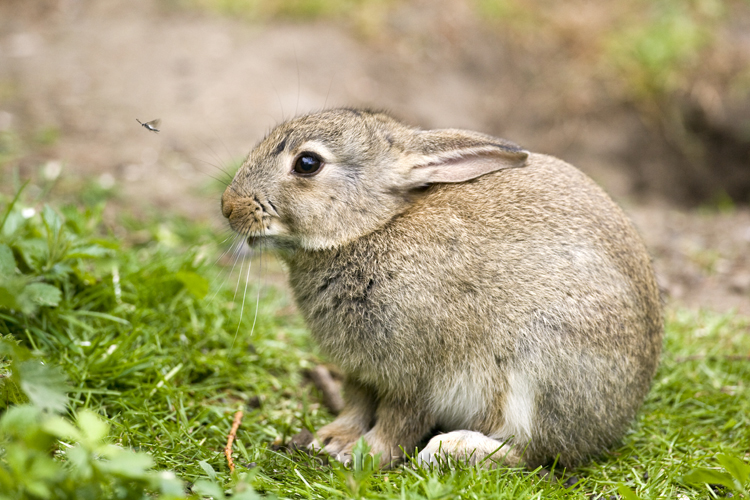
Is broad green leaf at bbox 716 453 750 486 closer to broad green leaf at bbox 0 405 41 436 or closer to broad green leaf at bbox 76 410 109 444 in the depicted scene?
broad green leaf at bbox 76 410 109 444

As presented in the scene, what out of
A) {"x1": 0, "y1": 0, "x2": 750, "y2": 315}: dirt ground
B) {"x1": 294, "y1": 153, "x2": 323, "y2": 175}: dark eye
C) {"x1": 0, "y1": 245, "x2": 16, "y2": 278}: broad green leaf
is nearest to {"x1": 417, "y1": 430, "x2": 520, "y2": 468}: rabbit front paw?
{"x1": 294, "y1": 153, "x2": 323, "y2": 175}: dark eye

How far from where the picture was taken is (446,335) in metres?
3.35

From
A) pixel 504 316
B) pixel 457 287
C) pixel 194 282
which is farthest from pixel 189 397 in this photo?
pixel 504 316

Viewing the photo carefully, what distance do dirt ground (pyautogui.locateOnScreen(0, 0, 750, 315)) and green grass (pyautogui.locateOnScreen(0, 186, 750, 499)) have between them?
6.35ft

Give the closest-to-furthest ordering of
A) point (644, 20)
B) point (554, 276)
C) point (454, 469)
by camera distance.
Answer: point (454, 469) < point (554, 276) < point (644, 20)

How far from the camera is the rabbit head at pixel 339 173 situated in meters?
3.51

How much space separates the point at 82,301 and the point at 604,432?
9.46 feet

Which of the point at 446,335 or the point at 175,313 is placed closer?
the point at 446,335

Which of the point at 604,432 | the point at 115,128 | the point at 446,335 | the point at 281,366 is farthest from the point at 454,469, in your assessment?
the point at 115,128

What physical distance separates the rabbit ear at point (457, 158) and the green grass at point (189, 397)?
50.2 inches

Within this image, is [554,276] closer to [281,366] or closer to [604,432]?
[604,432]

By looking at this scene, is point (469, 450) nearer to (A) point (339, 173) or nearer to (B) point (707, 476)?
(B) point (707, 476)

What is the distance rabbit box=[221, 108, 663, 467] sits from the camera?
3.31 metres

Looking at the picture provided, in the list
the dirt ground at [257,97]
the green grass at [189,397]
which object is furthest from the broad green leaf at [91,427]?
the dirt ground at [257,97]
